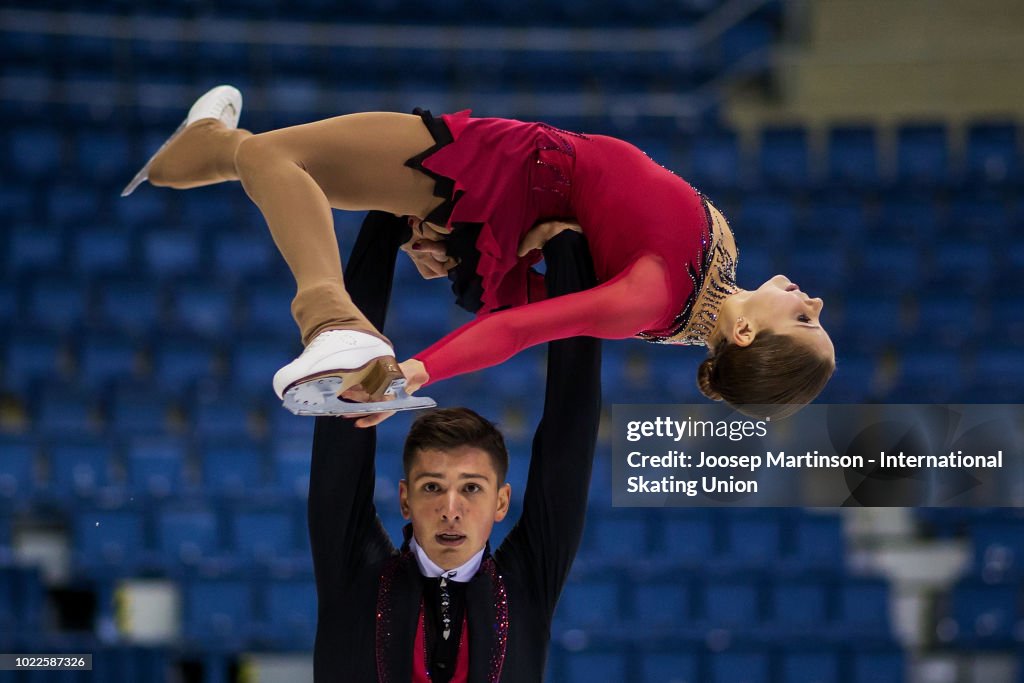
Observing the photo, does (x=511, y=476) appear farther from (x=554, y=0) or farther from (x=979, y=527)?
(x=554, y=0)

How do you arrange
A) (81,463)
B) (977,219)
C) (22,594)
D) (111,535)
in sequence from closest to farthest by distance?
(22,594) < (111,535) < (81,463) < (977,219)

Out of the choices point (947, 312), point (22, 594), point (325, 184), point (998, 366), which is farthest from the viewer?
point (947, 312)

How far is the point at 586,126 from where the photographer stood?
283 inches

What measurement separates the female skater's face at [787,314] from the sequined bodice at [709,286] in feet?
0.24

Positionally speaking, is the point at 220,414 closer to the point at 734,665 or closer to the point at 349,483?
the point at 734,665

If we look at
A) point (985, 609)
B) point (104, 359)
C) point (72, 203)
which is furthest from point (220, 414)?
point (985, 609)

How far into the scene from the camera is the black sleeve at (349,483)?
2029 millimetres

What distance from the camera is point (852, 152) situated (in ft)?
24.4

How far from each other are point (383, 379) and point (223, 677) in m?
3.05

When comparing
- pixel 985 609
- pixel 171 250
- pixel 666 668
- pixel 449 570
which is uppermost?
pixel 171 250

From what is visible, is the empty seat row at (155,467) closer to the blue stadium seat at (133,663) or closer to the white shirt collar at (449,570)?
the blue stadium seat at (133,663)

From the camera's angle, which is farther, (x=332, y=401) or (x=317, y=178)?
(x=317, y=178)

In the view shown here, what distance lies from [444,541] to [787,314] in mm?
729

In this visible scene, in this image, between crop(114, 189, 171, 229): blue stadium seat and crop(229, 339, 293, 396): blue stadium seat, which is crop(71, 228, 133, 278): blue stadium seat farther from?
crop(229, 339, 293, 396): blue stadium seat
